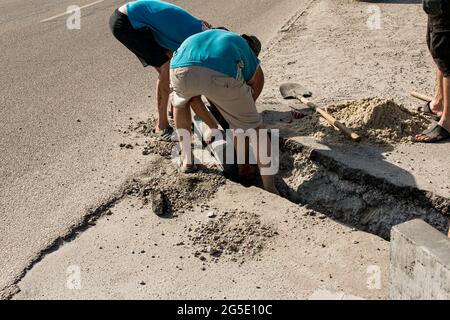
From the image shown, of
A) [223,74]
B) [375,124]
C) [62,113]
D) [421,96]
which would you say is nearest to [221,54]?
[223,74]

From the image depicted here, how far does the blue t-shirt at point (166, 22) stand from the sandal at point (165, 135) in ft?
2.67

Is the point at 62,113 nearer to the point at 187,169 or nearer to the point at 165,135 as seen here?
the point at 165,135

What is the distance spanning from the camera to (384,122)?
5.49 meters

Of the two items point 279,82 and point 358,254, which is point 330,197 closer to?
point 358,254

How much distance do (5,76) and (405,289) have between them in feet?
20.9

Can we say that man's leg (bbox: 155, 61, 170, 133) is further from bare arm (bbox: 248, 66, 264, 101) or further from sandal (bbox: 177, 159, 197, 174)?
bare arm (bbox: 248, 66, 264, 101)

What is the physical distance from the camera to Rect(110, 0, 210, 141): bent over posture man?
554cm

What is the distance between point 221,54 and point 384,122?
172cm

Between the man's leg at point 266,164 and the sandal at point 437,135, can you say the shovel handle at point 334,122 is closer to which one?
the sandal at point 437,135

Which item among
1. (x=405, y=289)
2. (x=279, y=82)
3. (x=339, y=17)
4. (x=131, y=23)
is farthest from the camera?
(x=339, y=17)

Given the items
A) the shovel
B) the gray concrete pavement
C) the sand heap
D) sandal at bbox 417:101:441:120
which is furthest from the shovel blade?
the gray concrete pavement

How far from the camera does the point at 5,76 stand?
8078 millimetres
